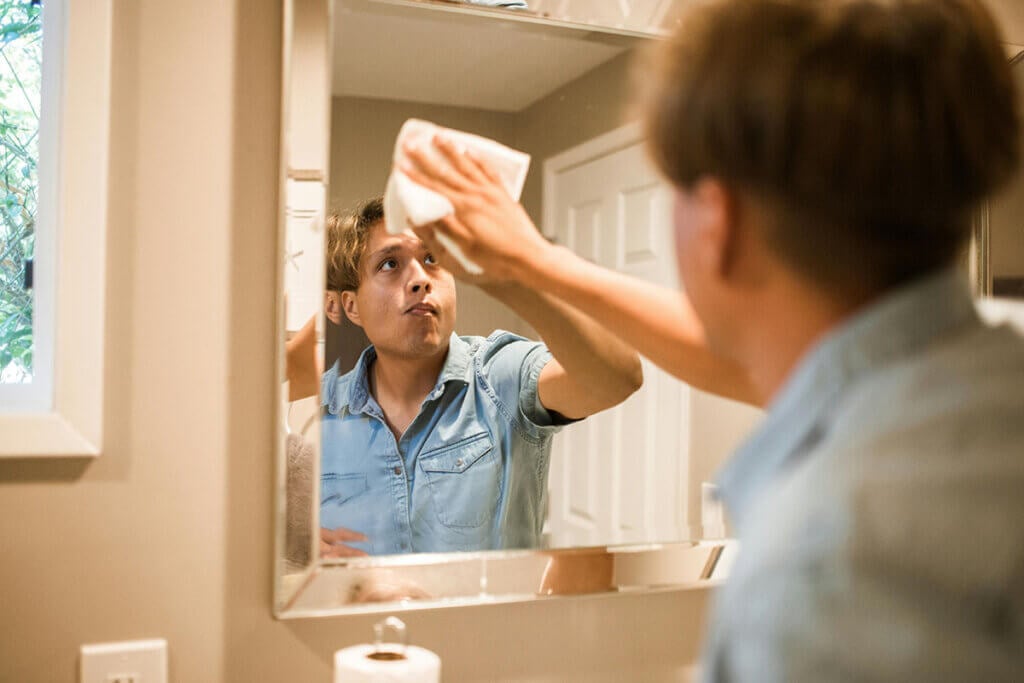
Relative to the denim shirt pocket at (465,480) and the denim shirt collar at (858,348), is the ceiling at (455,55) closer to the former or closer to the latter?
the denim shirt pocket at (465,480)

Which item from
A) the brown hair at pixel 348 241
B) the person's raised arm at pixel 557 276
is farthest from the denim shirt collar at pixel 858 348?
the brown hair at pixel 348 241

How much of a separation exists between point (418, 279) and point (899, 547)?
2.51ft

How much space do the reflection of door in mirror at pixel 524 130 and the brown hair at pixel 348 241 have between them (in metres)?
Answer: 0.01

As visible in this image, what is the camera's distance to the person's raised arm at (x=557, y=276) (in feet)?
3.58

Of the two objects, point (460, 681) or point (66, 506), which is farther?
point (460, 681)

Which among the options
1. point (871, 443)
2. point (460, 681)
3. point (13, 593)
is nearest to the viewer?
point (871, 443)

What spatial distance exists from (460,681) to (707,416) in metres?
0.44

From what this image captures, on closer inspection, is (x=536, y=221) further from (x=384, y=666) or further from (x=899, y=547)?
(x=899, y=547)

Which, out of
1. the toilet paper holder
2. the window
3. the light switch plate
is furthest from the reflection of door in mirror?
the window

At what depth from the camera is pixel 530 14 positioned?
119 cm

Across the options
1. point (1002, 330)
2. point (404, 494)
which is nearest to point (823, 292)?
point (1002, 330)

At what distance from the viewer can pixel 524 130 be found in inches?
46.3

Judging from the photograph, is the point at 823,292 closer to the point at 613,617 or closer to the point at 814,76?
the point at 814,76

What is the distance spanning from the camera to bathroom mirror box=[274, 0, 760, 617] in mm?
1080
